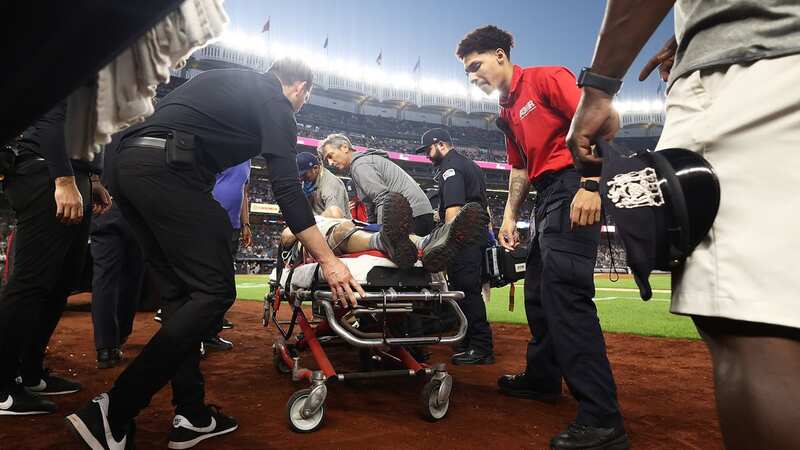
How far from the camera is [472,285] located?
4129 millimetres

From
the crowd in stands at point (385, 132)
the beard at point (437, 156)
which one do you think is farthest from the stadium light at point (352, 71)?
the beard at point (437, 156)

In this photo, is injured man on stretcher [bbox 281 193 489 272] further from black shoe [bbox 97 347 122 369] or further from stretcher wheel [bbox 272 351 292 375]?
black shoe [bbox 97 347 122 369]

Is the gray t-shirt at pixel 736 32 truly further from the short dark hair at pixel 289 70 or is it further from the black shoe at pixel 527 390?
the black shoe at pixel 527 390

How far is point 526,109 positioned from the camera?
8.75 ft

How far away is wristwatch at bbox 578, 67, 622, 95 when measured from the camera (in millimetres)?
1080

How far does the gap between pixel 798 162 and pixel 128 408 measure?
2.15 metres

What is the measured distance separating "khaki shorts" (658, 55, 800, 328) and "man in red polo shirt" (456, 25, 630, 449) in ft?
3.20

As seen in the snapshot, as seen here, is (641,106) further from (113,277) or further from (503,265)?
(113,277)

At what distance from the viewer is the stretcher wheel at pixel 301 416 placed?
2.10m

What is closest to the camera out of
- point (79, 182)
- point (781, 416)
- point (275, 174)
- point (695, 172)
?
point (781, 416)

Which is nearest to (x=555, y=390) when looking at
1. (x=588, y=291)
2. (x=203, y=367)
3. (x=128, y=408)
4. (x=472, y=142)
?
(x=588, y=291)

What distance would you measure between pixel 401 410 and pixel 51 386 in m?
2.06

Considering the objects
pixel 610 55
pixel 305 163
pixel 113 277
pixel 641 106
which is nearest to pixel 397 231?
pixel 610 55

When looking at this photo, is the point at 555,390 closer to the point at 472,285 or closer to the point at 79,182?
the point at 472,285
